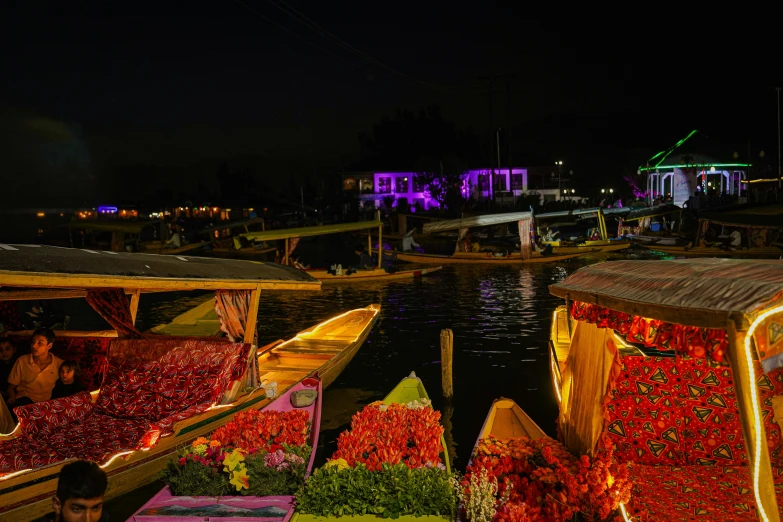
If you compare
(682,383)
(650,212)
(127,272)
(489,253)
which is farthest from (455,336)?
(650,212)

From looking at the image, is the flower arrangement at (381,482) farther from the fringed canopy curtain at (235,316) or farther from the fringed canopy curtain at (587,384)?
the fringed canopy curtain at (235,316)

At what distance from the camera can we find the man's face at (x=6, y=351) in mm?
10016

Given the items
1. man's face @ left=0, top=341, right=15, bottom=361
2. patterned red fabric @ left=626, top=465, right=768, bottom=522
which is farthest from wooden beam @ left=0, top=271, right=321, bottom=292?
patterned red fabric @ left=626, top=465, right=768, bottom=522

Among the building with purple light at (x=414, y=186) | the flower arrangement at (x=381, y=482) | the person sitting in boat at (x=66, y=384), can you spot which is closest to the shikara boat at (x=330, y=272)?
the person sitting in boat at (x=66, y=384)

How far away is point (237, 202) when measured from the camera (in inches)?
3285

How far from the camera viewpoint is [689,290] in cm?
451

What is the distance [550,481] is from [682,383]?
2068mm

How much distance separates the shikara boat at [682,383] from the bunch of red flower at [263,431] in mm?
3124

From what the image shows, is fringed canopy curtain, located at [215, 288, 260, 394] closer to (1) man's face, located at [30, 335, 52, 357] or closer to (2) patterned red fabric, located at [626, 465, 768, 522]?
(1) man's face, located at [30, 335, 52, 357]

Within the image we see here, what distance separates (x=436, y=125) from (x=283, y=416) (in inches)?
3298

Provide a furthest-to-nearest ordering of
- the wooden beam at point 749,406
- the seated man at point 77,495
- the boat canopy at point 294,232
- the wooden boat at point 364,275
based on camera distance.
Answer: the wooden boat at point 364,275 → the boat canopy at point 294,232 → the seated man at point 77,495 → the wooden beam at point 749,406

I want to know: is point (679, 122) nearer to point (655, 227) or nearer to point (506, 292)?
point (655, 227)

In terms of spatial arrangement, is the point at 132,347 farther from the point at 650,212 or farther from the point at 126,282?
the point at 650,212

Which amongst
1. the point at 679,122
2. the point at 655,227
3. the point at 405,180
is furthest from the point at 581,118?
the point at 655,227
